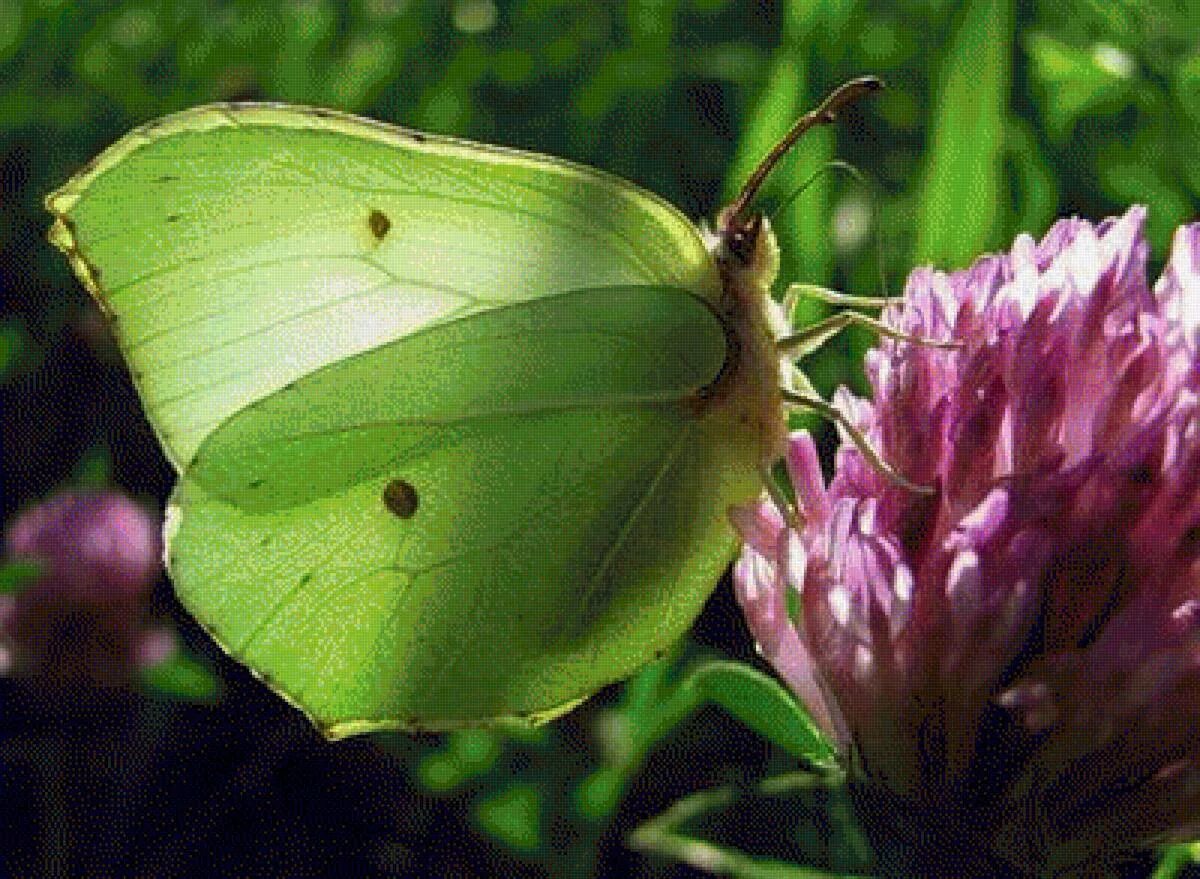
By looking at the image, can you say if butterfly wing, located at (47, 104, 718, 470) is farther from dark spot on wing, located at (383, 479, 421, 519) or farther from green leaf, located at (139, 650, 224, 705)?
green leaf, located at (139, 650, 224, 705)

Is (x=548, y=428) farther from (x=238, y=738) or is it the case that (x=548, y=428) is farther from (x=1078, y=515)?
(x=238, y=738)

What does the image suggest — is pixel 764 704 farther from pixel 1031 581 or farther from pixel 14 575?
pixel 14 575

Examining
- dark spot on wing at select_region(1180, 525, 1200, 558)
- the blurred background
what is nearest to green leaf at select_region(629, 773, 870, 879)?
the blurred background

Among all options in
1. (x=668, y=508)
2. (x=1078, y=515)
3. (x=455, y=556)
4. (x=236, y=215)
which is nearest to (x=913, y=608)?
(x=1078, y=515)

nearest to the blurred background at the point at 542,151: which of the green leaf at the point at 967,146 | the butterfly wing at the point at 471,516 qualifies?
the green leaf at the point at 967,146

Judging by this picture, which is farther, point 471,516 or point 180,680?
point 180,680

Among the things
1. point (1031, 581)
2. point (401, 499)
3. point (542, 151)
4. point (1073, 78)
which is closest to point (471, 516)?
point (401, 499)

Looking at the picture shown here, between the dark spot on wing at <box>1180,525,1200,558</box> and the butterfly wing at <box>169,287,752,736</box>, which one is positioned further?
the butterfly wing at <box>169,287,752,736</box>
